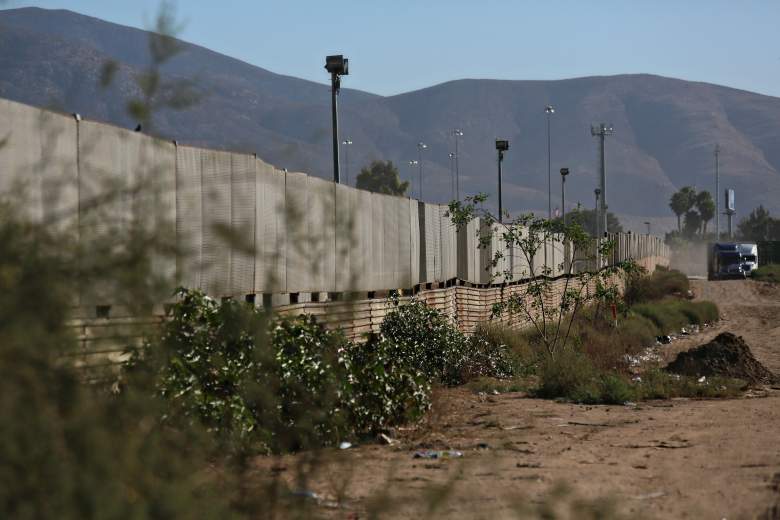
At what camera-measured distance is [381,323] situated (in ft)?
46.3

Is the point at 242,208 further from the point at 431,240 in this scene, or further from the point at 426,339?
the point at 431,240

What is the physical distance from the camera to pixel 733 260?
64.4 m

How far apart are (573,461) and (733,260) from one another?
5847cm

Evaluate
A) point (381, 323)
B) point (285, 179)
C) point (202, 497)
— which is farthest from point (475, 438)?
point (202, 497)

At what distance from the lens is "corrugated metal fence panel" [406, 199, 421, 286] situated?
15.9 meters

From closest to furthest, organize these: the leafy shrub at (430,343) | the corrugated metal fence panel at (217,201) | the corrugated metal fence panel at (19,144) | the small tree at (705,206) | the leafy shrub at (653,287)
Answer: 1. the corrugated metal fence panel at (19,144)
2. the corrugated metal fence panel at (217,201)
3. the leafy shrub at (430,343)
4. the leafy shrub at (653,287)
5. the small tree at (705,206)

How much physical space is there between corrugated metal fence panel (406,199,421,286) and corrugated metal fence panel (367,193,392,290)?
0.88 meters

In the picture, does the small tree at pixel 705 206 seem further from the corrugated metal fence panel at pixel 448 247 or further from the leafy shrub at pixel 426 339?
the leafy shrub at pixel 426 339

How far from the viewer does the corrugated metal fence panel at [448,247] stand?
18.0 metres

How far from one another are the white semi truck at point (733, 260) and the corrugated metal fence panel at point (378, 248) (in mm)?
51732

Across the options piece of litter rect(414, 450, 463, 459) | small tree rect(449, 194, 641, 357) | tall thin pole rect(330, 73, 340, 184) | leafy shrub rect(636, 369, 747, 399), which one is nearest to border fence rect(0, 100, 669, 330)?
small tree rect(449, 194, 641, 357)

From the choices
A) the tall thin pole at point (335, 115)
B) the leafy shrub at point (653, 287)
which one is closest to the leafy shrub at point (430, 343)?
the tall thin pole at point (335, 115)

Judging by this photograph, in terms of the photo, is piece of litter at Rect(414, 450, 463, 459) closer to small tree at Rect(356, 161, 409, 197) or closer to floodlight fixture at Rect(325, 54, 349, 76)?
floodlight fixture at Rect(325, 54, 349, 76)

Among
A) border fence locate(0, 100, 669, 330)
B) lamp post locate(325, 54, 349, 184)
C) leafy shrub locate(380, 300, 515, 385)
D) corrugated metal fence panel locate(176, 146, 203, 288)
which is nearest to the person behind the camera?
border fence locate(0, 100, 669, 330)
